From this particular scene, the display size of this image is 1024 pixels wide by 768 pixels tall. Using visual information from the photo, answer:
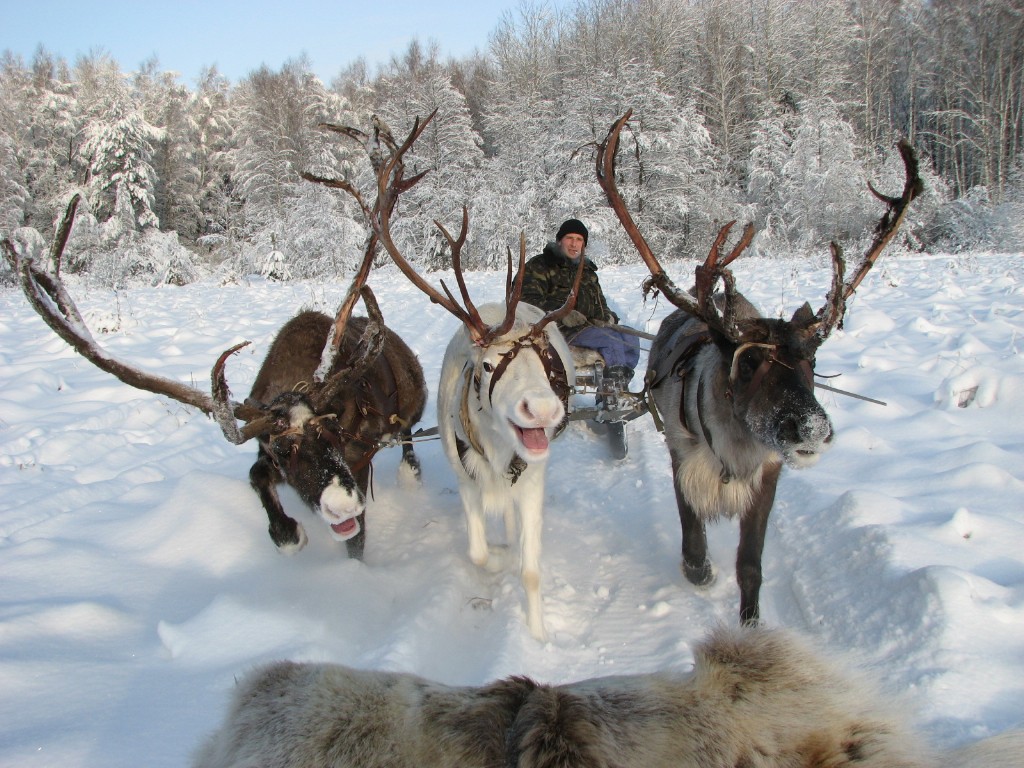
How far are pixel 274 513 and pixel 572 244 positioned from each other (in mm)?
4766

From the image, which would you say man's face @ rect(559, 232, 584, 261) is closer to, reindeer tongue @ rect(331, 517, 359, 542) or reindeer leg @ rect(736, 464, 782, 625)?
reindeer leg @ rect(736, 464, 782, 625)

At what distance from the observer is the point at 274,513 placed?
13.9 feet

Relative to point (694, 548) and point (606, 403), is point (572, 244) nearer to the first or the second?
point (606, 403)

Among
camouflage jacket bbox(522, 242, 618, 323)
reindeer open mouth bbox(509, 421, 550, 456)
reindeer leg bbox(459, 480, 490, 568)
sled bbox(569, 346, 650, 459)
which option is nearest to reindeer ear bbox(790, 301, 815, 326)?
reindeer open mouth bbox(509, 421, 550, 456)

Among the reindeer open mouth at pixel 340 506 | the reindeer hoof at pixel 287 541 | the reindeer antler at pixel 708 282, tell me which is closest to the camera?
the reindeer antler at pixel 708 282

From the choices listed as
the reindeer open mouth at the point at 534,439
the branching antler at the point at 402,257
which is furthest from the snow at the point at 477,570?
the branching antler at the point at 402,257

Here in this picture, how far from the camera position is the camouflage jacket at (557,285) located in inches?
281

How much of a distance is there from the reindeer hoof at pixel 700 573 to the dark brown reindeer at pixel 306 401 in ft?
7.01

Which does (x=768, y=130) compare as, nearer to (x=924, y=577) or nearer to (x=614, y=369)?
(x=614, y=369)

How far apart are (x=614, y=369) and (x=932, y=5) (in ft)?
144

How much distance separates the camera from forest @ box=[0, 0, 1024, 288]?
3061 cm

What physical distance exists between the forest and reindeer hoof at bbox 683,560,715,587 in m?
26.1

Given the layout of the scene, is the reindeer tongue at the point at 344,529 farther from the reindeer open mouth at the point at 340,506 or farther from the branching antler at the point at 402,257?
the branching antler at the point at 402,257

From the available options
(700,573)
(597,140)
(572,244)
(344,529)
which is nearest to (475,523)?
(344,529)
